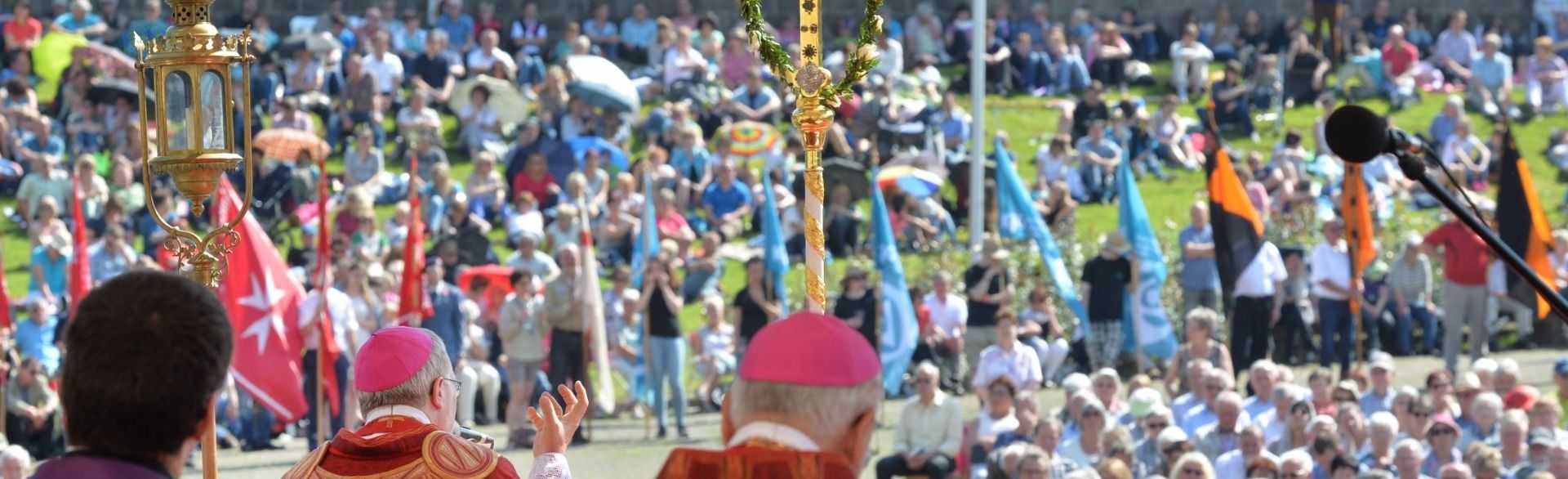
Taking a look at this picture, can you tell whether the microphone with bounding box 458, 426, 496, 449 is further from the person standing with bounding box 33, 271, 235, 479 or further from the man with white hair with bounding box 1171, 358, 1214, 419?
the man with white hair with bounding box 1171, 358, 1214, 419

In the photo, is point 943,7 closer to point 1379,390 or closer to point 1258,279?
point 1258,279

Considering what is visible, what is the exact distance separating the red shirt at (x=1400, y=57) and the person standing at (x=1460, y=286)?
11784 millimetres

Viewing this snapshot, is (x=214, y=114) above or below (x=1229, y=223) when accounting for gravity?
above

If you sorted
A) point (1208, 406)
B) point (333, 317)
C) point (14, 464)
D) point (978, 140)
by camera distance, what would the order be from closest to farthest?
A: point (14, 464), point (1208, 406), point (333, 317), point (978, 140)

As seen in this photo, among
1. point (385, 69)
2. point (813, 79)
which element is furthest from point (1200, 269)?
point (813, 79)

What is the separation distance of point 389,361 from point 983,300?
12.5 metres

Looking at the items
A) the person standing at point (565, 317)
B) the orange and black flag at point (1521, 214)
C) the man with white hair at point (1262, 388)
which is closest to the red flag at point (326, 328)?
the person standing at point (565, 317)

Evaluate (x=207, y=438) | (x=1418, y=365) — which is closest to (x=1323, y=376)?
(x=1418, y=365)

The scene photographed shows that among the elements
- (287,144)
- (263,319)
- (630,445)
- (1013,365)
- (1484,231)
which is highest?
(287,144)

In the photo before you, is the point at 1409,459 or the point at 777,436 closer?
the point at 777,436

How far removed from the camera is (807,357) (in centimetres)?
424

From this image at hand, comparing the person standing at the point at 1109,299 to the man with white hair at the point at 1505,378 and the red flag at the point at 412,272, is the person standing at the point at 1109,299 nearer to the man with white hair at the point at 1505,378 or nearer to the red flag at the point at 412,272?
the man with white hair at the point at 1505,378

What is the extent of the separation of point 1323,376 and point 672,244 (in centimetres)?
522

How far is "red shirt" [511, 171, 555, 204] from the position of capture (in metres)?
22.0
